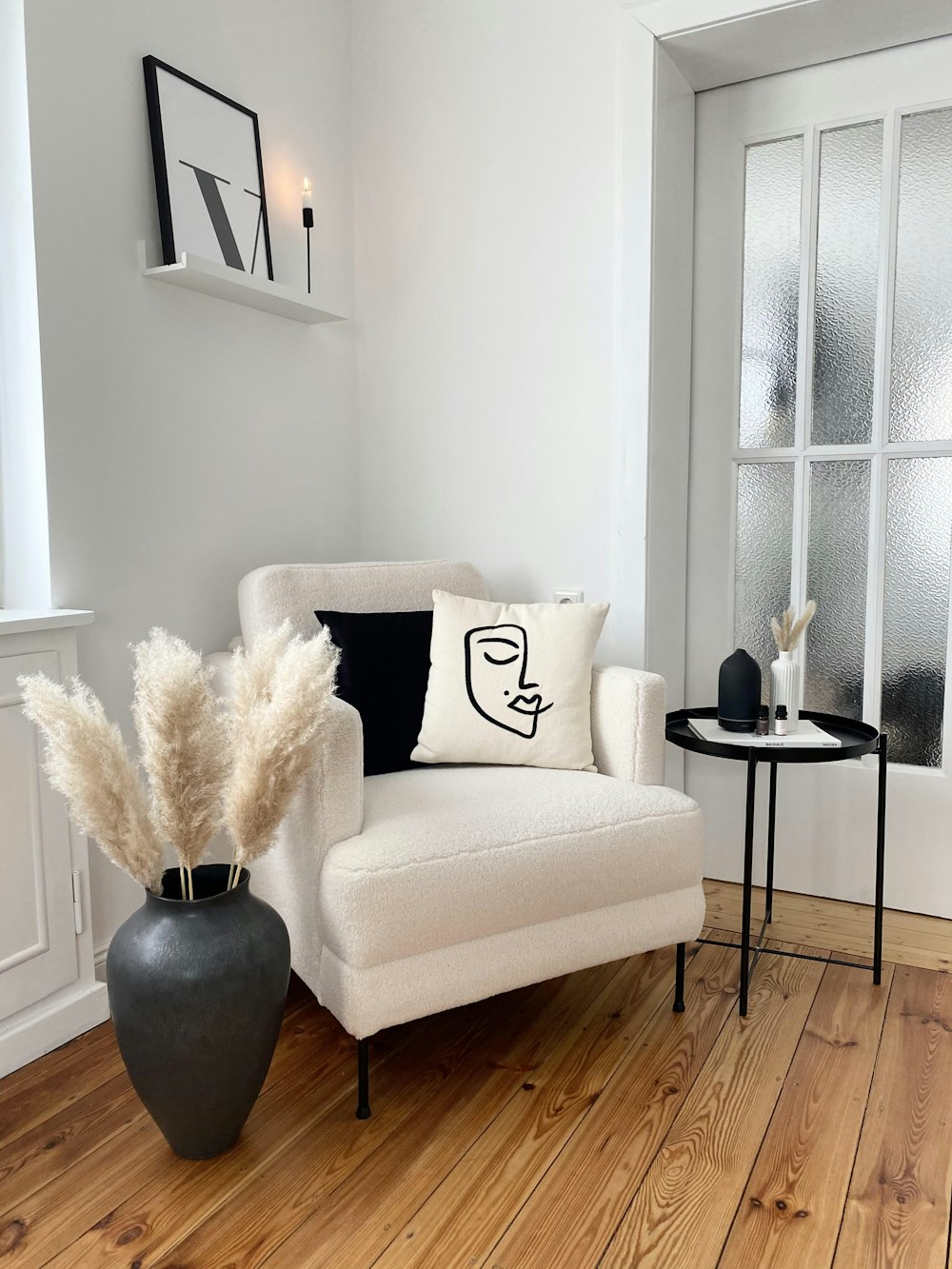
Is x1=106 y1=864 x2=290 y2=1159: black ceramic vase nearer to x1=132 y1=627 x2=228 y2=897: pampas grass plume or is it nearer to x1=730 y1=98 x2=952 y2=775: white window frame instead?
x1=132 y1=627 x2=228 y2=897: pampas grass plume

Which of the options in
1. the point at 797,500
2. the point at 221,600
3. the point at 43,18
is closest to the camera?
the point at 43,18

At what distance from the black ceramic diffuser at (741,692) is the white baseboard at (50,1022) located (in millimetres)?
1318

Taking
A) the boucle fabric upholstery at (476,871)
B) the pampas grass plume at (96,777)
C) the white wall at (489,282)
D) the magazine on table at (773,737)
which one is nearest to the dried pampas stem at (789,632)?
the magazine on table at (773,737)

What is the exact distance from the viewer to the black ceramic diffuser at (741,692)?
196cm

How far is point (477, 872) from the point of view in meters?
1.51

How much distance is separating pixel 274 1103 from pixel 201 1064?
262 mm

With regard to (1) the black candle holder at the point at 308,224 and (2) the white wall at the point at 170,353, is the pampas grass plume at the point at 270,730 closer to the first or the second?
(2) the white wall at the point at 170,353

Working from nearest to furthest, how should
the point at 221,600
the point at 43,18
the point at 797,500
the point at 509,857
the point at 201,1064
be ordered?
the point at 201,1064 < the point at 509,857 < the point at 43,18 < the point at 221,600 < the point at 797,500

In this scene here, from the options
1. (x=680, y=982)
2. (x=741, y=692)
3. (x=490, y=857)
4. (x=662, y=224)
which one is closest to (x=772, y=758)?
(x=741, y=692)

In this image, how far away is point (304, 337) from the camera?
2.46 m

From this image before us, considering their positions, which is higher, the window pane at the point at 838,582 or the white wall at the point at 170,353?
the white wall at the point at 170,353

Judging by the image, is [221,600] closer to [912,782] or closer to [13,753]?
[13,753]

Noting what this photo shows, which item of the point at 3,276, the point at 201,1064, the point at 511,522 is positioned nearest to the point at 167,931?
the point at 201,1064

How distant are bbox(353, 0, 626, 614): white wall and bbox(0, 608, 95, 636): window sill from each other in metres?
1.05
